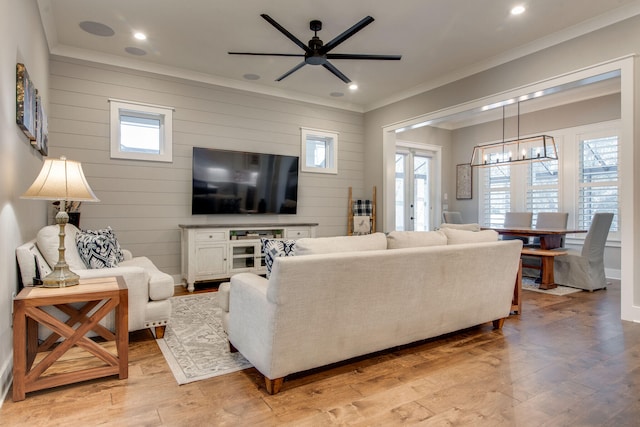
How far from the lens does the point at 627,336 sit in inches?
120

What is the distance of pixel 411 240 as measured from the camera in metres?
2.72

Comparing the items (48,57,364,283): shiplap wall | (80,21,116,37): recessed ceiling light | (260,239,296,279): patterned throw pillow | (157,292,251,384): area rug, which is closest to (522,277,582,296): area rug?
(48,57,364,283): shiplap wall

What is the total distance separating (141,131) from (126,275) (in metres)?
2.93

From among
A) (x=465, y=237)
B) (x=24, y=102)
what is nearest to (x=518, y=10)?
(x=465, y=237)

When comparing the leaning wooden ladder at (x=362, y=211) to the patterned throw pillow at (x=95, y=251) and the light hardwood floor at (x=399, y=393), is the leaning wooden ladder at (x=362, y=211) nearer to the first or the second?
the light hardwood floor at (x=399, y=393)

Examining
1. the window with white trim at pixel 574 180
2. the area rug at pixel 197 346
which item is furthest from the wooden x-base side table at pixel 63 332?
the window with white trim at pixel 574 180

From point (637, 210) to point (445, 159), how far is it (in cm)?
493

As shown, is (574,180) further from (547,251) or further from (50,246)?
(50,246)

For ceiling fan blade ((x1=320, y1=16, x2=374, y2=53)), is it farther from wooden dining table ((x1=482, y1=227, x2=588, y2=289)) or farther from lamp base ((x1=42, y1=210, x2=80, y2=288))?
wooden dining table ((x1=482, y1=227, x2=588, y2=289))

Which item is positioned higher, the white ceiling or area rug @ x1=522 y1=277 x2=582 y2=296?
the white ceiling

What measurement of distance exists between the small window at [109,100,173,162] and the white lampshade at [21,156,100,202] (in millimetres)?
2613

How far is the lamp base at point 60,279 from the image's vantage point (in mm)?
2266

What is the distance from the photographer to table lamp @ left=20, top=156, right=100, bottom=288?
2189 mm

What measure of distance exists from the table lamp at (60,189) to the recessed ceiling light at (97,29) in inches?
94.4
